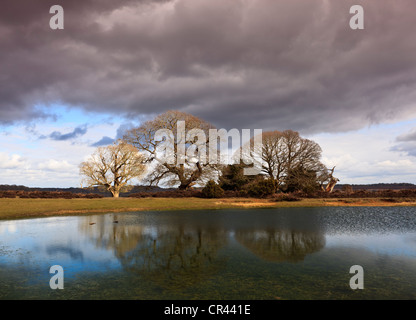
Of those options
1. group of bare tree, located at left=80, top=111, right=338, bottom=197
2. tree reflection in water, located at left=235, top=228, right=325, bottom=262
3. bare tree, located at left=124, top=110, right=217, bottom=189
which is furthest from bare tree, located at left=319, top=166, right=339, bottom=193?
tree reflection in water, located at left=235, top=228, right=325, bottom=262

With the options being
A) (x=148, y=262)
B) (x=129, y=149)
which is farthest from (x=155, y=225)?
(x=129, y=149)

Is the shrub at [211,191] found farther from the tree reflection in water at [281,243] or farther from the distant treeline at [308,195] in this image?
the tree reflection in water at [281,243]

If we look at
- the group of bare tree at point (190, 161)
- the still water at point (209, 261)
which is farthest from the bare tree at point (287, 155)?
the still water at point (209, 261)

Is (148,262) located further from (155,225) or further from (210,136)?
(210,136)

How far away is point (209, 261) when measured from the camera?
10445 mm

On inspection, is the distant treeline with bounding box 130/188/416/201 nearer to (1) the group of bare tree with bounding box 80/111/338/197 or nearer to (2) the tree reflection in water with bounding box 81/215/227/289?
(1) the group of bare tree with bounding box 80/111/338/197

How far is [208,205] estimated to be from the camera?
107 ft

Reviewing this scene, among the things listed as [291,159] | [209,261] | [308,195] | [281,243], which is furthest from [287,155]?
[209,261]

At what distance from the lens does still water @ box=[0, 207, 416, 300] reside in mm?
7531

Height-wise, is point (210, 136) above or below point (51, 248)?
above

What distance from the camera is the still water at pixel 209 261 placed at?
7531mm
